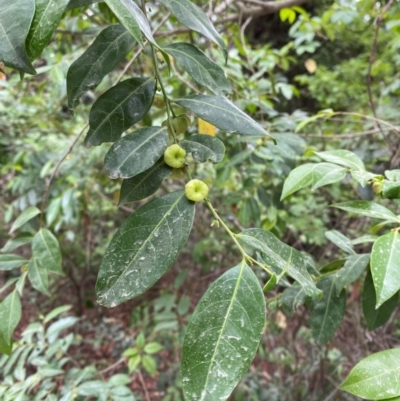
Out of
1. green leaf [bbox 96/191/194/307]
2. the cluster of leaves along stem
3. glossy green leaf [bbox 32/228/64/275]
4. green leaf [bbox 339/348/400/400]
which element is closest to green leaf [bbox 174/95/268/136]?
the cluster of leaves along stem

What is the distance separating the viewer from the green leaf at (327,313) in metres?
0.57

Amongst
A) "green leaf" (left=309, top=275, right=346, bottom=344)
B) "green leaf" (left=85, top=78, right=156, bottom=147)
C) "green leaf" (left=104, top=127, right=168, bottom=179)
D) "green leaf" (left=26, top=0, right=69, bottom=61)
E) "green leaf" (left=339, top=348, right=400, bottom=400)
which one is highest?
"green leaf" (left=26, top=0, right=69, bottom=61)

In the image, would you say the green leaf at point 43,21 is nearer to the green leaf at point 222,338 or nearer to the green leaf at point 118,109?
the green leaf at point 118,109

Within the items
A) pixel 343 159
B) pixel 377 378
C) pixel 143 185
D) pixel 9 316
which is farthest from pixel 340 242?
pixel 9 316

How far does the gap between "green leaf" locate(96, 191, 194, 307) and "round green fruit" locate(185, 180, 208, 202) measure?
0.01 m

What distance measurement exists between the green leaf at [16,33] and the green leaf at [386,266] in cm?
42

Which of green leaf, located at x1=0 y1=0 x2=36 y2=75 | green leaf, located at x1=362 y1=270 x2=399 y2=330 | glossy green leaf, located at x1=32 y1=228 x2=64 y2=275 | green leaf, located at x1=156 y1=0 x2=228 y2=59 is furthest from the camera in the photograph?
glossy green leaf, located at x1=32 y1=228 x2=64 y2=275

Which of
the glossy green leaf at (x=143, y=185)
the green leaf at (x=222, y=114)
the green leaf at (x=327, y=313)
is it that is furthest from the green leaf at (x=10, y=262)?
the green leaf at (x=327, y=313)

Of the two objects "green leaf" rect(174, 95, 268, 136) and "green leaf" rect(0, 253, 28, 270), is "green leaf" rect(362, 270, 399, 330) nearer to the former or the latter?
"green leaf" rect(174, 95, 268, 136)

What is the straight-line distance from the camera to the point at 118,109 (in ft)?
1.39

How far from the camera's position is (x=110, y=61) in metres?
0.42

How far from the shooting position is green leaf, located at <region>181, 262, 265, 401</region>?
0.99 feet

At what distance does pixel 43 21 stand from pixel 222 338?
37cm

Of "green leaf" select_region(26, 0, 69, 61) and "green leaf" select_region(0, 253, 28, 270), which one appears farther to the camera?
"green leaf" select_region(0, 253, 28, 270)
